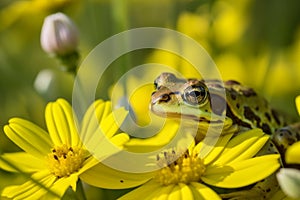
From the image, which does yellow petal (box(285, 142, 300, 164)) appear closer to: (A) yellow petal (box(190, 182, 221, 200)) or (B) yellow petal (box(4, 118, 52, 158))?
(A) yellow petal (box(190, 182, 221, 200))

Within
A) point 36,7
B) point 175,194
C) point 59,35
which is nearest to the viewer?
point 175,194

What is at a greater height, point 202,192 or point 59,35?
point 59,35

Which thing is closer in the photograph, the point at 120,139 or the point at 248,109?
the point at 120,139

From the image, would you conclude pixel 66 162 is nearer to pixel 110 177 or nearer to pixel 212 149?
pixel 110 177

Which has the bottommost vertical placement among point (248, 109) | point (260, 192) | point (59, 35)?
point (260, 192)

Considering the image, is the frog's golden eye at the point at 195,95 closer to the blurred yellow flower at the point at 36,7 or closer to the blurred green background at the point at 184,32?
the blurred green background at the point at 184,32

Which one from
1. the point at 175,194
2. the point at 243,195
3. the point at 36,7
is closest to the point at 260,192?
the point at 243,195

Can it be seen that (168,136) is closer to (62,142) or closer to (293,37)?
(62,142)
